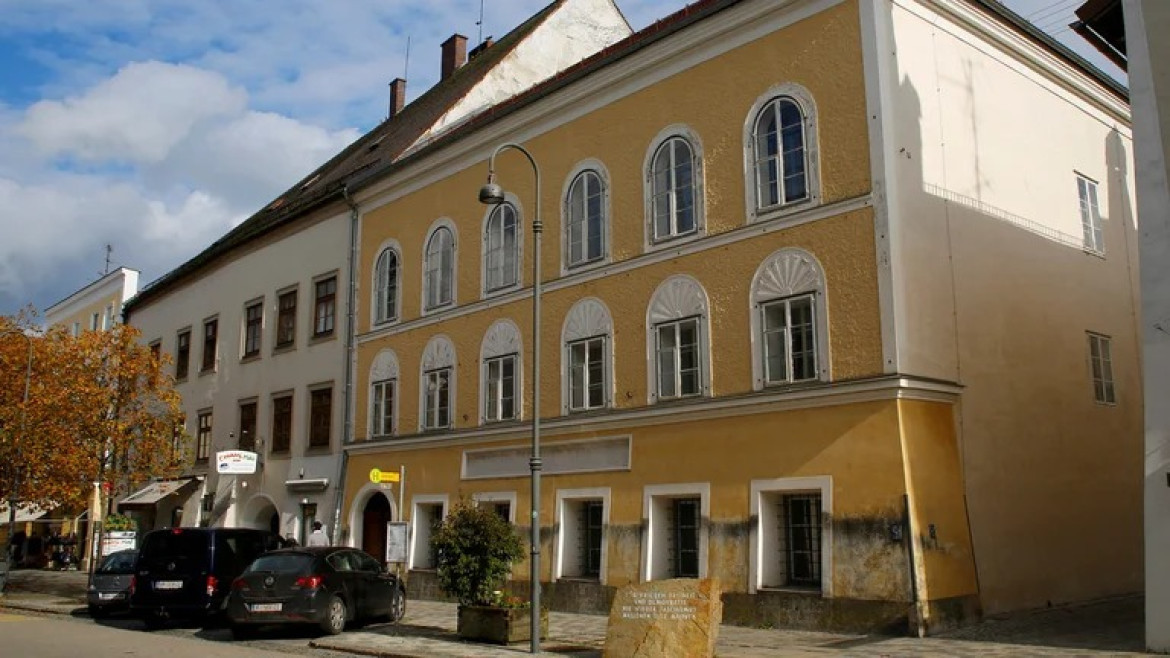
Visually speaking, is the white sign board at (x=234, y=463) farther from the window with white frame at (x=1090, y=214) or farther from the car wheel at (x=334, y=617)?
the window with white frame at (x=1090, y=214)

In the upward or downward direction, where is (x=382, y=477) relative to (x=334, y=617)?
upward

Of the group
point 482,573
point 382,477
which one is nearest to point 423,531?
point 382,477

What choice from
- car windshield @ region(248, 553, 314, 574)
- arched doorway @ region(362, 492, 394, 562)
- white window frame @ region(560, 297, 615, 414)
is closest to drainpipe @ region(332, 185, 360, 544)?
arched doorway @ region(362, 492, 394, 562)

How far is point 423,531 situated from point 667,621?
41.9 feet

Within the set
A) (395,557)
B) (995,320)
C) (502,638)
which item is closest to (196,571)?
(395,557)

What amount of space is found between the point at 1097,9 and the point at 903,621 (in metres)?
9.36

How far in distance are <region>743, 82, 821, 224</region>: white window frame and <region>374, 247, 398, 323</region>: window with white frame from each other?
11575mm

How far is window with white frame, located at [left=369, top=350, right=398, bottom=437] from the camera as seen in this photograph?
2630cm

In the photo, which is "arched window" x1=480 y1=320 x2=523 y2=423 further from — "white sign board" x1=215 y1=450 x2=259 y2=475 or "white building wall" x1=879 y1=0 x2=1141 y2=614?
"white sign board" x1=215 y1=450 x2=259 y2=475

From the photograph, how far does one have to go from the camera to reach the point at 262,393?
31.9 metres

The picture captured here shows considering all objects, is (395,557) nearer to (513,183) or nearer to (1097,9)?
(513,183)

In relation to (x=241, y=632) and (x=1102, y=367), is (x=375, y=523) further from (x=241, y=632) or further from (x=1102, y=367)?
(x=1102, y=367)

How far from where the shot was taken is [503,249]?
23.7 meters

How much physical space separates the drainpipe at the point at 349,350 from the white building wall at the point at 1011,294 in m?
16.0
